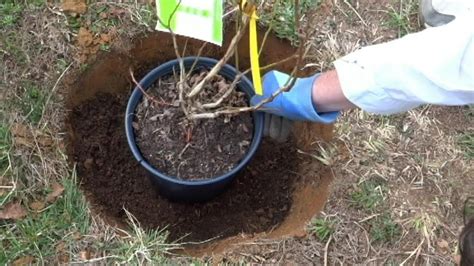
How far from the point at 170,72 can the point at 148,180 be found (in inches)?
13.9

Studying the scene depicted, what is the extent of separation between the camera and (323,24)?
197 centimetres

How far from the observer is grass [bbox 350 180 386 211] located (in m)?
1.79

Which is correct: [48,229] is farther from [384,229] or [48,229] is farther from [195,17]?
[384,229]

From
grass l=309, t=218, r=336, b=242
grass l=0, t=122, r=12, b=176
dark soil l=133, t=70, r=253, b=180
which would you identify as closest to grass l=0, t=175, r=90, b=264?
grass l=0, t=122, r=12, b=176

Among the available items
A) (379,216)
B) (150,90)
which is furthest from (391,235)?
(150,90)

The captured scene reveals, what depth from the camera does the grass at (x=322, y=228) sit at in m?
1.75

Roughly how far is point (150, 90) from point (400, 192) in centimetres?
75

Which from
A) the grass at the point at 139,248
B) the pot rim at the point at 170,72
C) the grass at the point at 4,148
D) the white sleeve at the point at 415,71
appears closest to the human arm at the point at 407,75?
the white sleeve at the point at 415,71

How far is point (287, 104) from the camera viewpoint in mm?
1674

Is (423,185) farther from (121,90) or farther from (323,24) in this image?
(121,90)

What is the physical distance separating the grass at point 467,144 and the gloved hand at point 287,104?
486 millimetres

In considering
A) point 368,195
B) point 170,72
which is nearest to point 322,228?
point 368,195

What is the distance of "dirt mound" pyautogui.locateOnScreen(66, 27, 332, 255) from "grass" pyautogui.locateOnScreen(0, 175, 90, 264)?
132 millimetres

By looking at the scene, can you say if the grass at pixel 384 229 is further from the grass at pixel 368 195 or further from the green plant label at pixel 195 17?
the green plant label at pixel 195 17
